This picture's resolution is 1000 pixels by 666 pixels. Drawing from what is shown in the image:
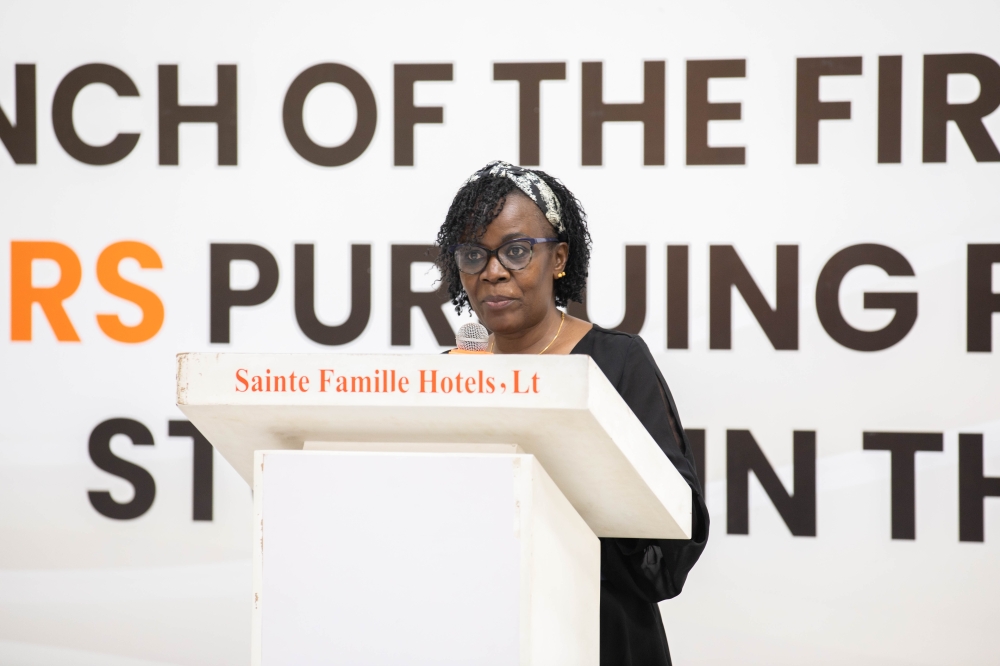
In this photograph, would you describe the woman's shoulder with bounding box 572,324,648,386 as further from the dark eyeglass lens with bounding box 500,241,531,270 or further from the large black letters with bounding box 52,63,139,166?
the large black letters with bounding box 52,63,139,166

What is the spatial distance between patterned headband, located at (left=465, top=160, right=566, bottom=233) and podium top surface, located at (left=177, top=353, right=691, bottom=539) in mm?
637

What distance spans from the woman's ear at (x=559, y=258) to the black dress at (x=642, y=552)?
146 millimetres

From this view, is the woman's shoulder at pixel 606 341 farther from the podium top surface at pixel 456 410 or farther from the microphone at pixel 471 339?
the podium top surface at pixel 456 410

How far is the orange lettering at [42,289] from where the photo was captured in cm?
273

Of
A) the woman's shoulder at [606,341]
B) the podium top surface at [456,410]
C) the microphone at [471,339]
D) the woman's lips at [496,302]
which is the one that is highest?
the woman's lips at [496,302]

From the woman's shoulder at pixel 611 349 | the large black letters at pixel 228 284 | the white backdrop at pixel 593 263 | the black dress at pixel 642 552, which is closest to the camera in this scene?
the black dress at pixel 642 552

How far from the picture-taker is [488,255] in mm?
1369

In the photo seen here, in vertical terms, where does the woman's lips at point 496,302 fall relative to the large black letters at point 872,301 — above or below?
below

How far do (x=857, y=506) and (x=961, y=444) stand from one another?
329mm

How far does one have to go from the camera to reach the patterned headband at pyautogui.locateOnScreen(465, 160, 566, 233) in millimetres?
1432

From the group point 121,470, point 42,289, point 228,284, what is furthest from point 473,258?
point 42,289

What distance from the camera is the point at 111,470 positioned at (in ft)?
8.91

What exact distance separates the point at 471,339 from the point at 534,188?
1.46 ft

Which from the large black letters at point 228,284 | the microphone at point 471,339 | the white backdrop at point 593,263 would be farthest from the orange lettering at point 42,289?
the microphone at point 471,339
